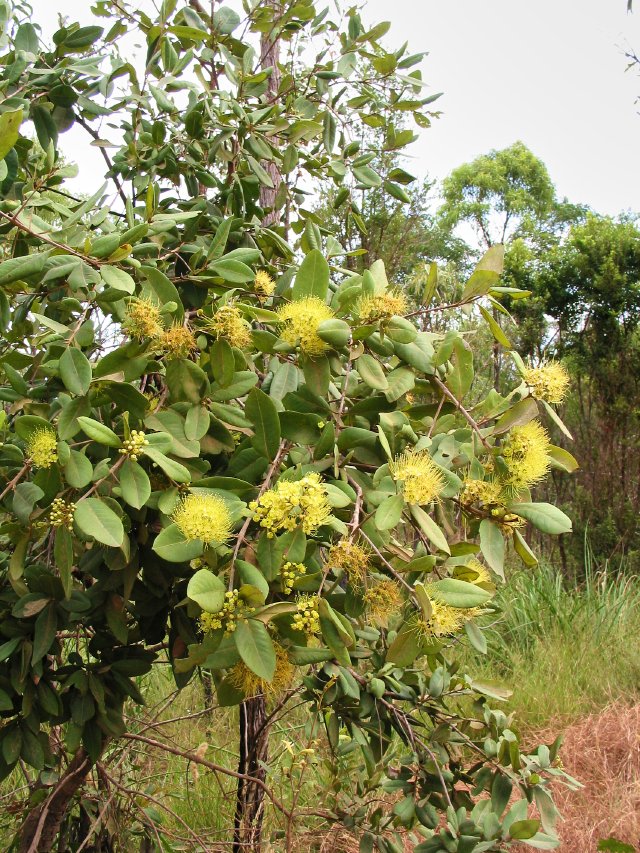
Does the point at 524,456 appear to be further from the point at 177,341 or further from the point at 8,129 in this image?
the point at 8,129

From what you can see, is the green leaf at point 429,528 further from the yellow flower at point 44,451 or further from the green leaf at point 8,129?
the green leaf at point 8,129

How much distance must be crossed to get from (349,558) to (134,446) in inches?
12.1

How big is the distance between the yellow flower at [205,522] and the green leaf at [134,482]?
0.08 m

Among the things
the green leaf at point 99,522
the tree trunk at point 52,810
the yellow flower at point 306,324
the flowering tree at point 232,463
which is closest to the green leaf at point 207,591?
the flowering tree at point 232,463

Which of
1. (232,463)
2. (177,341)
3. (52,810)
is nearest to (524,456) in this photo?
(232,463)

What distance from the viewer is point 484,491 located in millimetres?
1056

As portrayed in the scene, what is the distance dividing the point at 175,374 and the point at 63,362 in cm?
15

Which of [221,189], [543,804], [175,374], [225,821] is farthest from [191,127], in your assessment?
[225,821]

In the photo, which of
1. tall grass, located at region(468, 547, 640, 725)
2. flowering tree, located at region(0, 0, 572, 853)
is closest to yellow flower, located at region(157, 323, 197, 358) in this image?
flowering tree, located at region(0, 0, 572, 853)

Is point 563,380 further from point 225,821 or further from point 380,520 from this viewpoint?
point 225,821

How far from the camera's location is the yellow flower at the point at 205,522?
0.84 m

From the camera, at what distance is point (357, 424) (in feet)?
3.78

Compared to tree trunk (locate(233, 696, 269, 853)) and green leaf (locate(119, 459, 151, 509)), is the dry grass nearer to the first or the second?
tree trunk (locate(233, 696, 269, 853))

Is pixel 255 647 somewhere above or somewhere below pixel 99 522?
below
